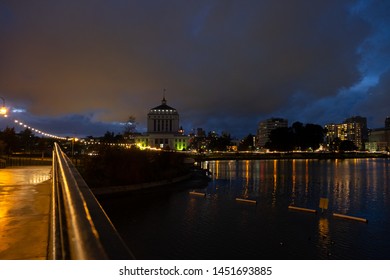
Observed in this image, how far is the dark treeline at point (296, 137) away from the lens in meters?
189

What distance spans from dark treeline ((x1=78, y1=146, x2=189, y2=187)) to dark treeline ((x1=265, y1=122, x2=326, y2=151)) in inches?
5548

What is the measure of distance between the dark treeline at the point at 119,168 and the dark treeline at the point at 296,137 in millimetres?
140914

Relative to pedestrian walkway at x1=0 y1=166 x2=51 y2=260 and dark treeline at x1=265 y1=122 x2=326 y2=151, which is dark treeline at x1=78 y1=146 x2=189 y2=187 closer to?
pedestrian walkway at x1=0 y1=166 x2=51 y2=260

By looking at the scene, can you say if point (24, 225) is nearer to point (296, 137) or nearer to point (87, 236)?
point (87, 236)

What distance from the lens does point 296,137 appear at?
190 meters

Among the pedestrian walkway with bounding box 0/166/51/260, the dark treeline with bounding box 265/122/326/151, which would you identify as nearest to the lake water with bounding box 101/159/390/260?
the pedestrian walkway with bounding box 0/166/51/260

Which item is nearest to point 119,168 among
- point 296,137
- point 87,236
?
point 87,236

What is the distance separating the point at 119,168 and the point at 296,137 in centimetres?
15756

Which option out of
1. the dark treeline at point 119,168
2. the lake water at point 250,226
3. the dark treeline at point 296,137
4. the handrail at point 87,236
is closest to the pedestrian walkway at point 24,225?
the handrail at point 87,236

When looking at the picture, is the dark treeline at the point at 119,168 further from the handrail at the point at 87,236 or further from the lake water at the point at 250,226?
the handrail at the point at 87,236
